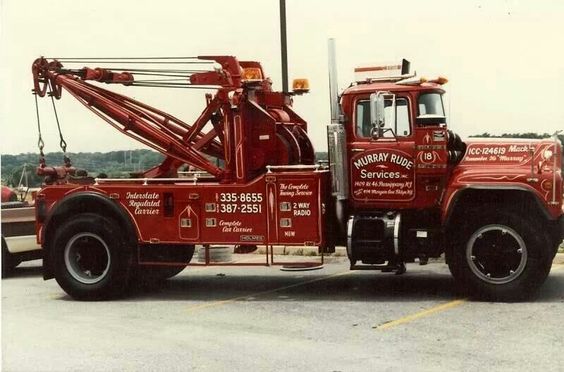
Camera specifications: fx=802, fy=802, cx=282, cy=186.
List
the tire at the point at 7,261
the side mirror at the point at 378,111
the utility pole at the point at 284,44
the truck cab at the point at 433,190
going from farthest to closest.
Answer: the utility pole at the point at 284,44, the tire at the point at 7,261, the side mirror at the point at 378,111, the truck cab at the point at 433,190

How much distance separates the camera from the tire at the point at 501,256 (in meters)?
9.48

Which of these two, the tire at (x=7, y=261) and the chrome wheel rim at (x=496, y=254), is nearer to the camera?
the chrome wheel rim at (x=496, y=254)

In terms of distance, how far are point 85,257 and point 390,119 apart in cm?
454

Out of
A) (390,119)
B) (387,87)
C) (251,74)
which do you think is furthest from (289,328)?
(251,74)

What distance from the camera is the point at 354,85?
10617 millimetres

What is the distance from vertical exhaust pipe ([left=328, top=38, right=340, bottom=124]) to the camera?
32.6ft

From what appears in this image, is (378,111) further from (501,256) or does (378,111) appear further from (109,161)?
(109,161)

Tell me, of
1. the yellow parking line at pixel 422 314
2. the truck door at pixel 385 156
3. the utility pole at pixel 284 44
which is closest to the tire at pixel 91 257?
the truck door at pixel 385 156

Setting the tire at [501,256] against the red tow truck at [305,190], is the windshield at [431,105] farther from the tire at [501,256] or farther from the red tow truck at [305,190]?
the tire at [501,256]

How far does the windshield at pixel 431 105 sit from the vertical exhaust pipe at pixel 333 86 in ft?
3.46

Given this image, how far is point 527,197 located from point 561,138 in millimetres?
1077

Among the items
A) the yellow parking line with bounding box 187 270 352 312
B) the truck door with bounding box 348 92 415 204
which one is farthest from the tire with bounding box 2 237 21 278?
the truck door with bounding box 348 92 415 204

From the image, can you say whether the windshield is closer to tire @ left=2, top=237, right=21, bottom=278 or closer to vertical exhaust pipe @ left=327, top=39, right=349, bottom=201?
vertical exhaust pipe @ left=327, top=39, right=349, bottom=201

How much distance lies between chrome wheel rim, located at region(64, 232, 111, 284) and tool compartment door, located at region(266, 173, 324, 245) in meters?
2.45
